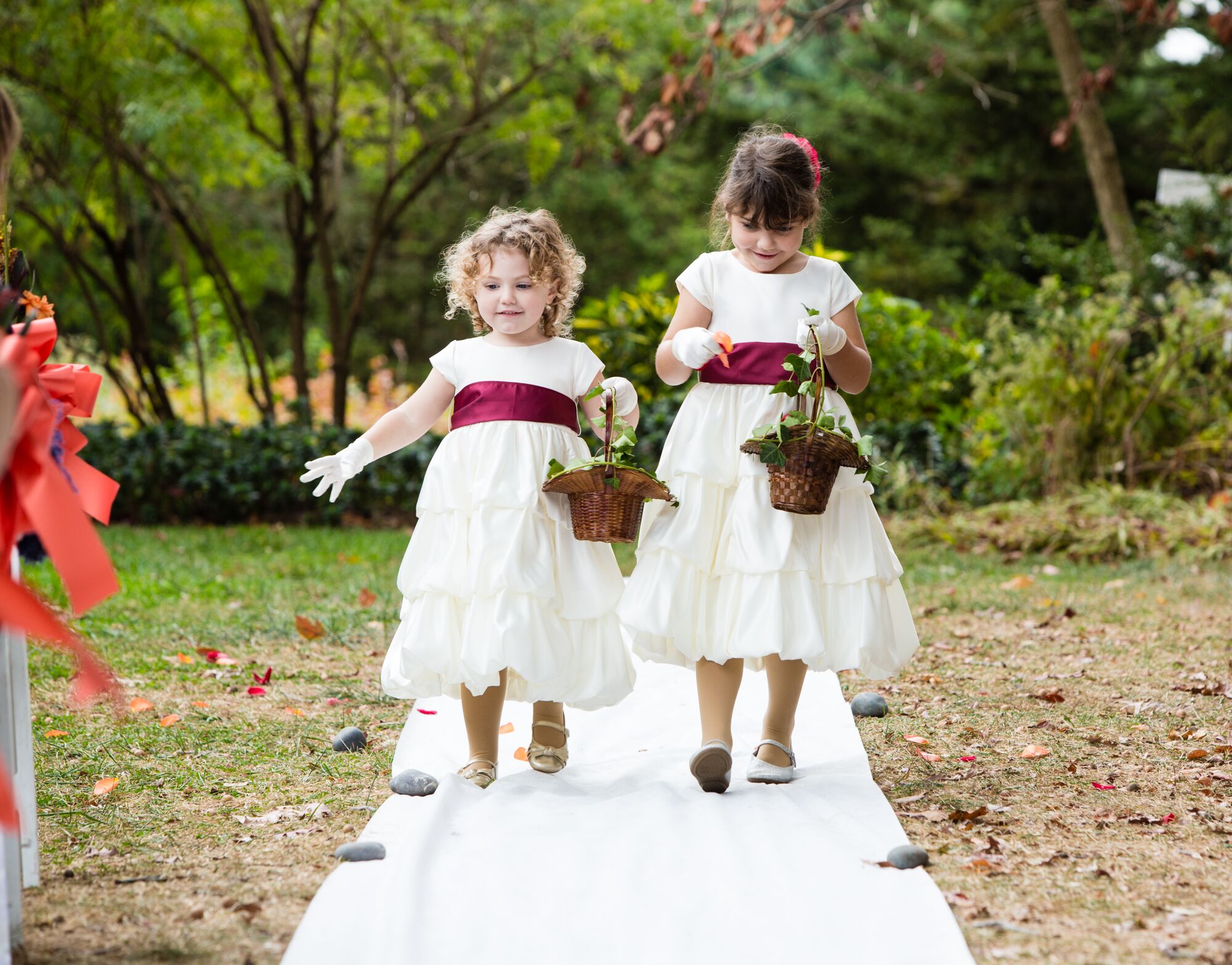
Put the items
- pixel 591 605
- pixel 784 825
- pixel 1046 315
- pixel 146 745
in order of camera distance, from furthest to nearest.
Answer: pixel 1046 315
pixel 146 745
pixel 591 605
pixel 784 825

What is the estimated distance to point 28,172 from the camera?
9.17 m

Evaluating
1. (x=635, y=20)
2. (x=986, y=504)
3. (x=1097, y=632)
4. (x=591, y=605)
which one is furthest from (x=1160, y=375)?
(x=591, y=605)

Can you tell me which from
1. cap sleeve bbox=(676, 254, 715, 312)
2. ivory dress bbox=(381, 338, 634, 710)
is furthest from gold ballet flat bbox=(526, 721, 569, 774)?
cap sleeve bbox=(676, 254, 715, 312)

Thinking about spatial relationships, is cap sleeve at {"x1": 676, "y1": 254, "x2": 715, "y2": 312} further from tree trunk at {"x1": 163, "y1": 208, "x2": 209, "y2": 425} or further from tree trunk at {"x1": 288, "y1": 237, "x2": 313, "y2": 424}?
tree trunk at {"x1": 288, "y1": 237, "x2": 313, "y2": 424}

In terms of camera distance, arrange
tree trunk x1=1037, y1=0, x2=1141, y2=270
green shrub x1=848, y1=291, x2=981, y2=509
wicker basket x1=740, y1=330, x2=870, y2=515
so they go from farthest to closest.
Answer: tree trunk x1=1037, y1=0, x2=1141, y2=270 < green shrub x1=848, y1=291, x2=981, y2=509 < wicker basket x1=740, y1=330, x2=870, y2=515

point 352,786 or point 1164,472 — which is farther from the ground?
point 1164,472

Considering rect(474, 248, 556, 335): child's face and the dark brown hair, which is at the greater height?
the dark brown hair

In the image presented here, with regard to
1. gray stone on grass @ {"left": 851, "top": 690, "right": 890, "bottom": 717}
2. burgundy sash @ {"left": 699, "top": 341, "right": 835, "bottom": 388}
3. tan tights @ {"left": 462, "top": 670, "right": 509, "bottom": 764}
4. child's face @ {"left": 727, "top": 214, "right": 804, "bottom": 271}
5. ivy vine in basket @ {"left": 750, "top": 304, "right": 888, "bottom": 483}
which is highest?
child's face @ {"left": 727, "top": 214, "right": 804, "bottom": 271}

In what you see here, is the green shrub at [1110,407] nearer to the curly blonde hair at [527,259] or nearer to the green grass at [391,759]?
the green grass at [391,759]

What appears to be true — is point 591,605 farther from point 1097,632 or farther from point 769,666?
point 1097,632

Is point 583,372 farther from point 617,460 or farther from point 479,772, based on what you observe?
point 479,772

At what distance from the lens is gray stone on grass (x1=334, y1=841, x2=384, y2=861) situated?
251cm

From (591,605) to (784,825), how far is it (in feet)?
2.37

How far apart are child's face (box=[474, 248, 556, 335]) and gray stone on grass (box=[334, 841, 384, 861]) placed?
1.36 meters
